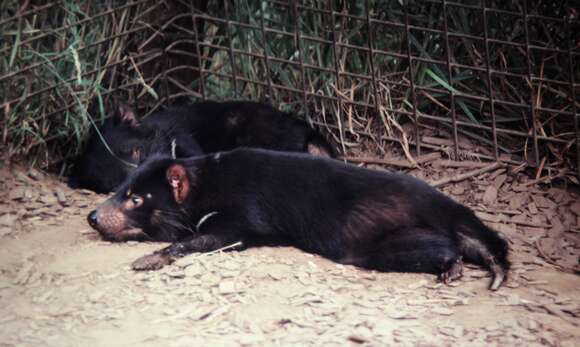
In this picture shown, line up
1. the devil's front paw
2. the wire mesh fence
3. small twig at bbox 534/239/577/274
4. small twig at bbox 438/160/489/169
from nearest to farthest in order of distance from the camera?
the devil's front paw, small twig at bbox 534/239/577/274, the wire mesh fence, small twig at bbox 438/160/489/169

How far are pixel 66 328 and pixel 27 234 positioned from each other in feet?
4.41

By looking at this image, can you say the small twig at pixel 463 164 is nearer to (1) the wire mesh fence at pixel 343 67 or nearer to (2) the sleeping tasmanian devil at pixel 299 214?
(1) the wire mesh fence at pixel 343 67

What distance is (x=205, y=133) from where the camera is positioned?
6.29 meters

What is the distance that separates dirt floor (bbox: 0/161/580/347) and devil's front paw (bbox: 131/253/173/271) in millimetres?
52

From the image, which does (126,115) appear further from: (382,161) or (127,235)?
(382,161)

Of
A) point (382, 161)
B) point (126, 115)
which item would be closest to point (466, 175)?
point (382, 161)

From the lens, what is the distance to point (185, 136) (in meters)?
6.23

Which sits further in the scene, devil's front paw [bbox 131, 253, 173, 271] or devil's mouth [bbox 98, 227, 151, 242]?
devil's mouth [bbox 98, 227, 151, 242]

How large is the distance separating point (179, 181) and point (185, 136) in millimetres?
1253

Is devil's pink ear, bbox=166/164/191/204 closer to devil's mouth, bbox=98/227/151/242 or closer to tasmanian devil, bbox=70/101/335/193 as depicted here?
devil's mouth, bbox=98/227/151/242

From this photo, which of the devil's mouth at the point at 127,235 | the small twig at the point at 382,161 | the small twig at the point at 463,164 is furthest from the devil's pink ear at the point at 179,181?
the small twig at the point at 463,164

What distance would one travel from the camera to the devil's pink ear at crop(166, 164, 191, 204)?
5.00m

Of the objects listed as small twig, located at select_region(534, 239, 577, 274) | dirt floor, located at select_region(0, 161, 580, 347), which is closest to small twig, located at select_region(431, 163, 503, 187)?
dirt floor, located at select_region(0, 161, 580, 347)

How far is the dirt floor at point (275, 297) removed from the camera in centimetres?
393
